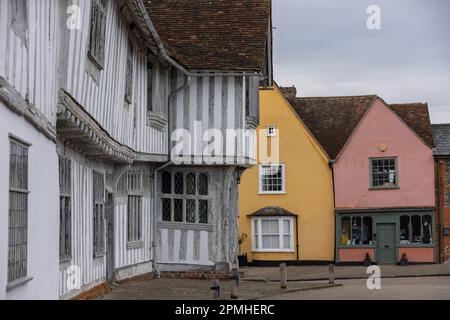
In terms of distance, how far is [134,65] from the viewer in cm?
1953

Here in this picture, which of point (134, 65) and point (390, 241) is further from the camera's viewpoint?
point (390, 241)

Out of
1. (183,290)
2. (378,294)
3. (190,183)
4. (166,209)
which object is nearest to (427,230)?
(190,183)

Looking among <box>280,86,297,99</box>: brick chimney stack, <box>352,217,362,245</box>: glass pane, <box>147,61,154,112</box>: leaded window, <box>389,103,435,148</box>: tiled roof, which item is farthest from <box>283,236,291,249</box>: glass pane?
<box>147,61,154,112</box>: leaded window

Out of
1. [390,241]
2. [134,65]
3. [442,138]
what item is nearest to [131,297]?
[134,65]

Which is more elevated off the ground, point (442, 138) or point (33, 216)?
point (442, 138)

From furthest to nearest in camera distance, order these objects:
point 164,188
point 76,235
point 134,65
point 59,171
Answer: point 164,188 < point 134,65 < point 76,235 < point 59,171

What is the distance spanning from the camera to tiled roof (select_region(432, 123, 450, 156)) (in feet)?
122

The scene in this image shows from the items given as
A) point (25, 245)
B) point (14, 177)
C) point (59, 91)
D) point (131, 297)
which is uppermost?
point (59, 91)

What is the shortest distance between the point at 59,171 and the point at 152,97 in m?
Answer: 9.12

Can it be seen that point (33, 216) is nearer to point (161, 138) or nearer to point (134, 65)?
point (134, 65)

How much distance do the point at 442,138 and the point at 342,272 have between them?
9.90 m

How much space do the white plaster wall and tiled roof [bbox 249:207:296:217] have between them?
26.0 m

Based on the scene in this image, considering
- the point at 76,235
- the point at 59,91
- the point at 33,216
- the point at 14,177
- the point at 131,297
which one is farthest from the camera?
the point at 131,297

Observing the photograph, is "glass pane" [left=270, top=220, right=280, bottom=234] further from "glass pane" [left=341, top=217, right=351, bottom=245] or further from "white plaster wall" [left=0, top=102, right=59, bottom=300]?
"white plaster wall" [left=0, top=102, right=59, bottom=300]
